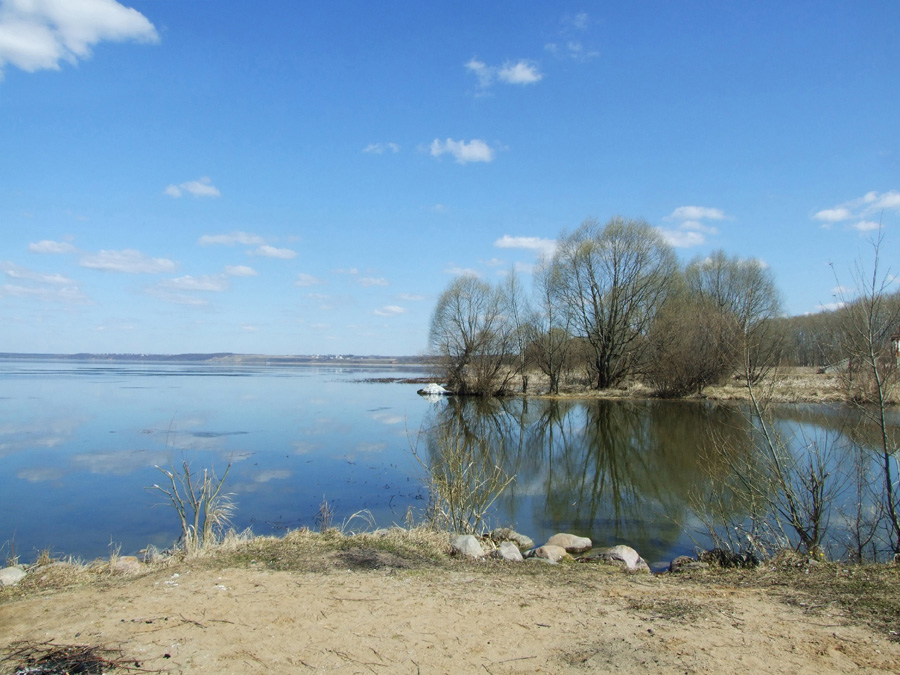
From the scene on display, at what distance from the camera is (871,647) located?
408cm

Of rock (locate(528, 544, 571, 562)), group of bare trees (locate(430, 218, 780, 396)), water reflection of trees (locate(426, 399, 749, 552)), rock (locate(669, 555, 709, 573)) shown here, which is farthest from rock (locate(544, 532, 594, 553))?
group of bare trees (locate(430, 218, 780, 396))

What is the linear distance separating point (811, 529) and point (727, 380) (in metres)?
32.9

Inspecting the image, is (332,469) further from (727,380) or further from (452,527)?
(727,380)

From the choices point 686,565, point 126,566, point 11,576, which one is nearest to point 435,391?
point 686,565

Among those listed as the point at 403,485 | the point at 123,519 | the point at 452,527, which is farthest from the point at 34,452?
the point at 452,527

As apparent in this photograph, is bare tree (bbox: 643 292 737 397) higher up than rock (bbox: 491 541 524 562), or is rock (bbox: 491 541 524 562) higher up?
bare tree (bbox: 643 292 737 397)

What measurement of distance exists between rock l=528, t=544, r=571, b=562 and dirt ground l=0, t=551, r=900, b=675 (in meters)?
1.87

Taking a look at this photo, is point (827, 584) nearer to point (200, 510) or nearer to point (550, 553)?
point (550, 553)

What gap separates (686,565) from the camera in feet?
24.4

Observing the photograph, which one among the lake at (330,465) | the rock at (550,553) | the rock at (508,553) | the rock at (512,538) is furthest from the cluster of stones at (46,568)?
the rock at (550,553)

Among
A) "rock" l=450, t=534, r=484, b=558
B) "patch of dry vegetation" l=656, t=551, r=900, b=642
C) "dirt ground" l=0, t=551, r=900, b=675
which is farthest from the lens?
"rock" l=450, t=534, r=484, b=558

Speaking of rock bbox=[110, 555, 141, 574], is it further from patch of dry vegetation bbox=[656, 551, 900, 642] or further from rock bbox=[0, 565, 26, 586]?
patch of dry vegetation bbox=[656, 551, 900, 642]

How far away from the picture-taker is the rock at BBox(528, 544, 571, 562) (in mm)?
8156

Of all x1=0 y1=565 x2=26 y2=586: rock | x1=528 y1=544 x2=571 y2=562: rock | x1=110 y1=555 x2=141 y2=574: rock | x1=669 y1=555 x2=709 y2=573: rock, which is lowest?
x1=528 y1=544 x2=571 y2=562: rock
